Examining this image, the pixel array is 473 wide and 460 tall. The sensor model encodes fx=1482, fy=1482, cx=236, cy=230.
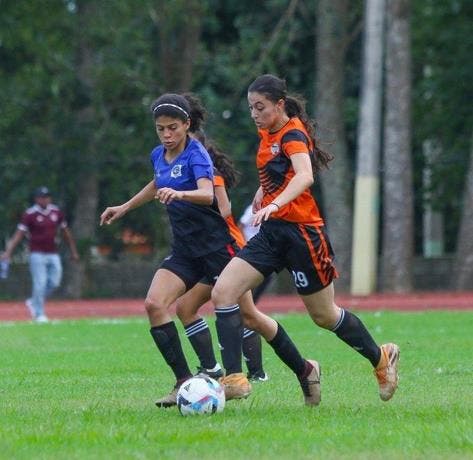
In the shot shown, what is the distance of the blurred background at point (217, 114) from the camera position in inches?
1169

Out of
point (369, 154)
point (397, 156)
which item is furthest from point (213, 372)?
point (397, 156)

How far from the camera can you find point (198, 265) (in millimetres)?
9555

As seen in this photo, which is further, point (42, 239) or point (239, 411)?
point (42, 239)

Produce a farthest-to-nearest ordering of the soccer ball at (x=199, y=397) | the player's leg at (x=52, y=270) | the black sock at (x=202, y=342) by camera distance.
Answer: the player's leg at (x=52, y=270) < the black sock at (x=202, y=342) < the soccer ball at (x=199, y=397)

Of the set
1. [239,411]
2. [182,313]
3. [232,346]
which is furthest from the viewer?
[182,313]

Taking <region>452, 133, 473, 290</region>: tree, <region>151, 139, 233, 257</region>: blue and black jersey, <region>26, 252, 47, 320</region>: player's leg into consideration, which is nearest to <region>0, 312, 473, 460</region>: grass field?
<region>151, 139, 233, 257</region>: blue and black jersey

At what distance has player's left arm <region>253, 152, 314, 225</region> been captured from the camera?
8297mm

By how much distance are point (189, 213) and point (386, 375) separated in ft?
5.30

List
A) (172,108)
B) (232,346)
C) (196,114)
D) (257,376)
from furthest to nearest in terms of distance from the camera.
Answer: (257,376)
(196,114)
(172,108)
(232,346)

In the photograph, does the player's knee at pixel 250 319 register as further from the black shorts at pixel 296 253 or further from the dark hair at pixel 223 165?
the dark hair at pixel 223 165

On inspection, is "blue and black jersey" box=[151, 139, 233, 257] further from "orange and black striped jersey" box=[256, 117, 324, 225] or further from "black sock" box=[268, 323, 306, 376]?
"black sock" box=[268, 323, 306, 376]

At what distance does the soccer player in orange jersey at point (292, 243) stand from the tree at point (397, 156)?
19.8m

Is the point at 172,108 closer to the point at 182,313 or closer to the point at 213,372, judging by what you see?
the point at 182,313

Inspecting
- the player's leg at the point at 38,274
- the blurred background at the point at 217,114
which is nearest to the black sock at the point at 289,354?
the player's leg at the point at 38,274
